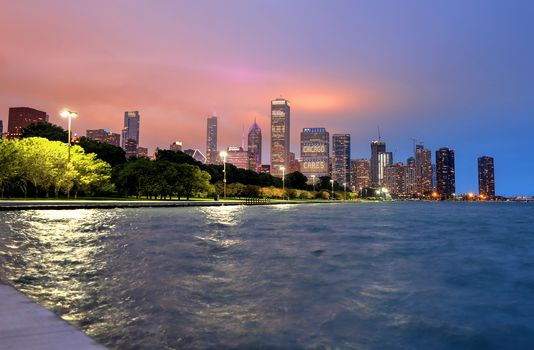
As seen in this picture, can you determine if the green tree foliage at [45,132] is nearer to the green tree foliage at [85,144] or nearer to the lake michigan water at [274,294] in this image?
the green tree foliage at [85,144]

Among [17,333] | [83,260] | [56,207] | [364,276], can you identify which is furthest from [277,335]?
[56,207]

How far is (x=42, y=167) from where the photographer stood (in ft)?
212

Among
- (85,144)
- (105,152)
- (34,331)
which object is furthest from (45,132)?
(34,331)

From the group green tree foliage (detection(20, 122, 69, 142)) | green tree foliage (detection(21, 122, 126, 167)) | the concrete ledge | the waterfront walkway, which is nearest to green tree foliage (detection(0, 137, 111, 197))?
the waterfront walkway

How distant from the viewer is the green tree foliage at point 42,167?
6241cm

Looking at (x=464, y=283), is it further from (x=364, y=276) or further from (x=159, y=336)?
(x=159, y=336)

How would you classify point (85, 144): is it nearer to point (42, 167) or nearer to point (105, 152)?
point (105, 152)

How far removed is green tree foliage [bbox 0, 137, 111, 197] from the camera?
62.4 m

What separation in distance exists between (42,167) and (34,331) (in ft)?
219

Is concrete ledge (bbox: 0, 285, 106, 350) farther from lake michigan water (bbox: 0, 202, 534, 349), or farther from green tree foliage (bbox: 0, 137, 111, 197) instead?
green tree foliage (bbox: 0, 137, 111, 197)

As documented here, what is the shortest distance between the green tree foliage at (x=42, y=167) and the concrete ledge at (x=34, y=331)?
2506 inches

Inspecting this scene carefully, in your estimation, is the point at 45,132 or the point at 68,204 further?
the point at 45,132

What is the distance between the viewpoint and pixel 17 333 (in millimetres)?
5629

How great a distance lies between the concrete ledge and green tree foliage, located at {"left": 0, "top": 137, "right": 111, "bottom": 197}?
209 ft
